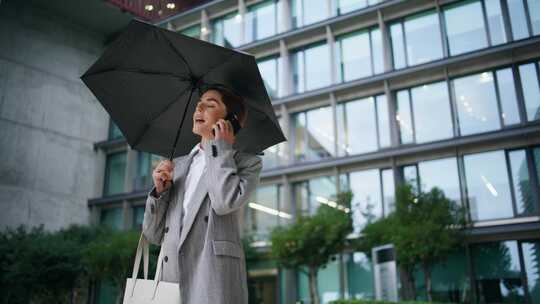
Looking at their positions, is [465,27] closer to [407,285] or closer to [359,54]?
[359,54]

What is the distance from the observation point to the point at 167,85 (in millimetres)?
3078

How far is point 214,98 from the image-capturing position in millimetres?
2805

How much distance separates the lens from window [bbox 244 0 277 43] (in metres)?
24.9

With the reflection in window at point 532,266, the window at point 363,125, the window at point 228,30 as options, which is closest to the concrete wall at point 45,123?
the window at point 228,30

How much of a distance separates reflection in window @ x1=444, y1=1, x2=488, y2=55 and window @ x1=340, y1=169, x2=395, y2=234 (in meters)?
5.62

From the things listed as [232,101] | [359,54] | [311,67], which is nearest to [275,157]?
[311,67]

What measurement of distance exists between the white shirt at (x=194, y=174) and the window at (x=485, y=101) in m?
17.6

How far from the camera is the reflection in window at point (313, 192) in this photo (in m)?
20.8

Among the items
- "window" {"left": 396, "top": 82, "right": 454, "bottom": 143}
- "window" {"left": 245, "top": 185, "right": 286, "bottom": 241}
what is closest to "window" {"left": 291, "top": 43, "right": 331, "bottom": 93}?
"window" {"left": 396, "top": 82, "right": 454, "bottom": 143}

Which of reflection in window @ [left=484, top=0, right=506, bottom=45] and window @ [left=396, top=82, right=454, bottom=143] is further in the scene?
window @ [left=396, top=82, right=454, bottom=143]

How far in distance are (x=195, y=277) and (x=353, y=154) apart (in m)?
18.4

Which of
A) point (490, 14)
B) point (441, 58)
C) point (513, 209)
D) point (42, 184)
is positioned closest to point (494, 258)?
point (513, 209)

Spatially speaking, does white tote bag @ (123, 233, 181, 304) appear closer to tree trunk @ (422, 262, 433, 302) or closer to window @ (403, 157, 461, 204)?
tree trunk @ (422, 262, 433, 302)

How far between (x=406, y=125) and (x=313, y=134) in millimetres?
4079
